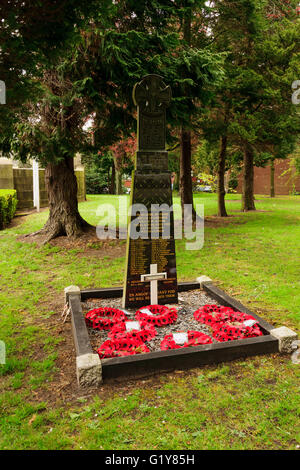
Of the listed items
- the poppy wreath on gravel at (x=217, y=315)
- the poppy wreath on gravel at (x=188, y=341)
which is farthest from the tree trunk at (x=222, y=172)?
the poppy wreath on gravel at (x=188, y=341)

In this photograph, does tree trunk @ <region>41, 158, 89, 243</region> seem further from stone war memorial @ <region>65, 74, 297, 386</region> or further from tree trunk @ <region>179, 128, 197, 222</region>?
stone war memorial @ <region>65, 74, 297, 386</region>

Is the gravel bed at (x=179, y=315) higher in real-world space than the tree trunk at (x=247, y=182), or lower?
lower

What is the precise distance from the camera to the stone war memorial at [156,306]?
390 centimetres

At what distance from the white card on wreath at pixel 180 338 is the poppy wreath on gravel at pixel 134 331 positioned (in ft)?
1.07

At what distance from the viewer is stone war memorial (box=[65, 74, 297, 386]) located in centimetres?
390

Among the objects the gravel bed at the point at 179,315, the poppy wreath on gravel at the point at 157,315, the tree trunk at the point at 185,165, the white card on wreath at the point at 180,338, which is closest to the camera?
the white card on wreath at the point at 180,338

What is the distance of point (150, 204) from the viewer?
516 cm

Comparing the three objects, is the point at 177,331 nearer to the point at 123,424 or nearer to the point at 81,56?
the point at 123,424

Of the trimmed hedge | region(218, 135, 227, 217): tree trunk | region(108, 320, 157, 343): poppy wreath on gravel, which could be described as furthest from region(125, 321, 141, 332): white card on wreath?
region(218, 135, 227, 217): tree trunk

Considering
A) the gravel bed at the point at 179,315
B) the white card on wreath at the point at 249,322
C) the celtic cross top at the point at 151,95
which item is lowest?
the gravel bed at the point at 179,315

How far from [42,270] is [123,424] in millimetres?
5433

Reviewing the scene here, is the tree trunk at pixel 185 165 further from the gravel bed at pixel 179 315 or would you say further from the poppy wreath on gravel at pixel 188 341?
the poppy wreath on gravel at pixel 188 341

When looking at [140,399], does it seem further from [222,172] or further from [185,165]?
[222,172]
